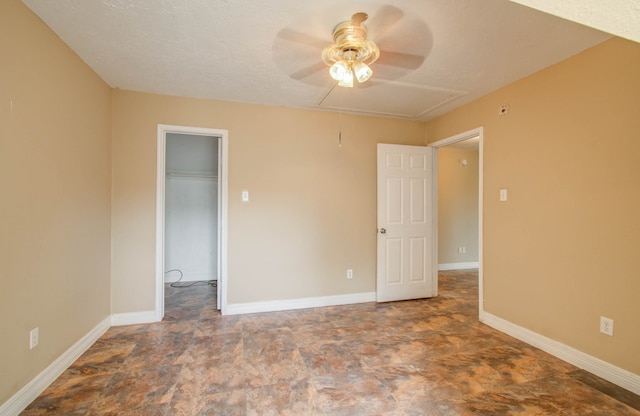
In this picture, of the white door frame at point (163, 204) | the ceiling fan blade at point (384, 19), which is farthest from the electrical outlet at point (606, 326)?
the white door frame at point (163, 204)

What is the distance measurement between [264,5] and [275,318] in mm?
2812

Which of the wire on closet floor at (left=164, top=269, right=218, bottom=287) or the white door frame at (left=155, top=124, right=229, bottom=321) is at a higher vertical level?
the white door frame at (left=155, top=124, right=229, bottom=321)

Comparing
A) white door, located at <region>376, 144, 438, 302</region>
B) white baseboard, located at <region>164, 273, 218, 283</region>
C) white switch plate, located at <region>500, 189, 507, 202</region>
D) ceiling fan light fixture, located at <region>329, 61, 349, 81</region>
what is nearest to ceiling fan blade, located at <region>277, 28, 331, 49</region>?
ceiling fan light fixture, located at <region>329, 61, 349, 81</region>

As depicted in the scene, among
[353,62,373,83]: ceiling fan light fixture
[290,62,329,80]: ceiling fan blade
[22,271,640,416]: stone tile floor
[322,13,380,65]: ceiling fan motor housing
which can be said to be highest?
[290,62,329,80]: ceiling fan blade

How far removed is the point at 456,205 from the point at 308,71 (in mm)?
4407

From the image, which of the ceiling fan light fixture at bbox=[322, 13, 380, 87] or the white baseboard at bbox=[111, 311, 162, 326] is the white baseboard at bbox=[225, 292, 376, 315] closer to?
the white baseboard at bbox=[111, 311, 162, 326]

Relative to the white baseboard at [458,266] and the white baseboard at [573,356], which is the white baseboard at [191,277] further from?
the white baseboard at [458,266]

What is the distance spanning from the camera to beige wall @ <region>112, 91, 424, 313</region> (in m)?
2.99

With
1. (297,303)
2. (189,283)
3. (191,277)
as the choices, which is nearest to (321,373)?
(297,303)

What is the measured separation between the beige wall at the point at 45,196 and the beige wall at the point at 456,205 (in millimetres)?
5351

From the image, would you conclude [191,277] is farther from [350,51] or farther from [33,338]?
[350,51]

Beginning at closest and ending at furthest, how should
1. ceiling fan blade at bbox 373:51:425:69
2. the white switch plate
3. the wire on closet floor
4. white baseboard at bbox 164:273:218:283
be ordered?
ceiling fan blade at bbox 373:51:425:69 < the white switch plate < the wire on closet floor < white baseboard at bbox 164:273:218:283

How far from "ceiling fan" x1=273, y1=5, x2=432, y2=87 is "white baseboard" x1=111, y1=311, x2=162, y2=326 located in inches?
111

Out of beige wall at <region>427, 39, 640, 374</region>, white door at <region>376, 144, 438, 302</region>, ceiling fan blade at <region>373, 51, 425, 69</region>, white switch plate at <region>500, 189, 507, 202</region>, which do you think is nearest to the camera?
beige wall at <region>427, 39, 640, 374</region>
